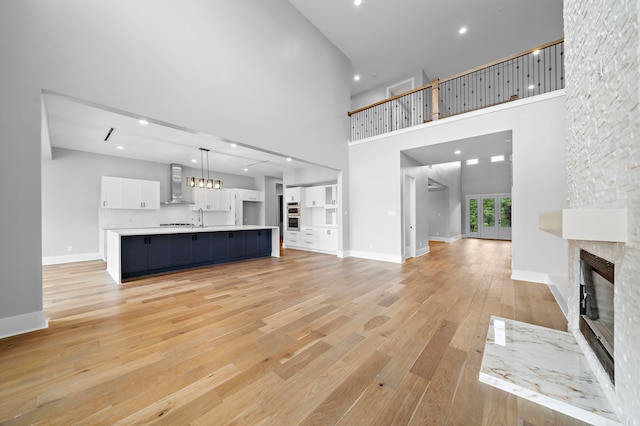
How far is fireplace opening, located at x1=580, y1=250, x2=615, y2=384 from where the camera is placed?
1.50 meters

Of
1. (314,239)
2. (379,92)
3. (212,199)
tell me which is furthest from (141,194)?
(379,92)

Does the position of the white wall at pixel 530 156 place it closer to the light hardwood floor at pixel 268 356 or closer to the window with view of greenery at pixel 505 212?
the light hardwood floor at pixel 268 356

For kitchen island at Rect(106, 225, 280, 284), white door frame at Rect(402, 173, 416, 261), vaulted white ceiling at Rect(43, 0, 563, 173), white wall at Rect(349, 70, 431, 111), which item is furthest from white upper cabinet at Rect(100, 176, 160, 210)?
white door frame at Rect(402, 173, 416, 261)

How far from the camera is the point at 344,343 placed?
2.05 metres

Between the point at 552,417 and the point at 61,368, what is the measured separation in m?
3.20

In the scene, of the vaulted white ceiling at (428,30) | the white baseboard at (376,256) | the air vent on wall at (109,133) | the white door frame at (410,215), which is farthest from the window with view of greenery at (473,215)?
the air vent on wall at (109,133)

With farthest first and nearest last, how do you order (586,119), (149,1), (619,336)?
(149,1)
(586,119)
(619,336)

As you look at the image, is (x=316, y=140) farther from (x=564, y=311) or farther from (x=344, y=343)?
(x=564, y=311)

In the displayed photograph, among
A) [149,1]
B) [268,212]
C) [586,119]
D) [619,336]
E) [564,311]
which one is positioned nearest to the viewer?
[619,336]

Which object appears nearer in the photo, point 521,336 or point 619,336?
point 619,336

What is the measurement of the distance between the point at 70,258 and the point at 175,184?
3114 millimetres

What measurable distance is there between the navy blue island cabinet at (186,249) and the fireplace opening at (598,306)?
5.78 m

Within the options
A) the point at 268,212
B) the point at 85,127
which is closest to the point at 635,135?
the point at 85,127

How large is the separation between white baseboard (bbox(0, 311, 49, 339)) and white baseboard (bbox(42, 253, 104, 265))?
16.3 feet
